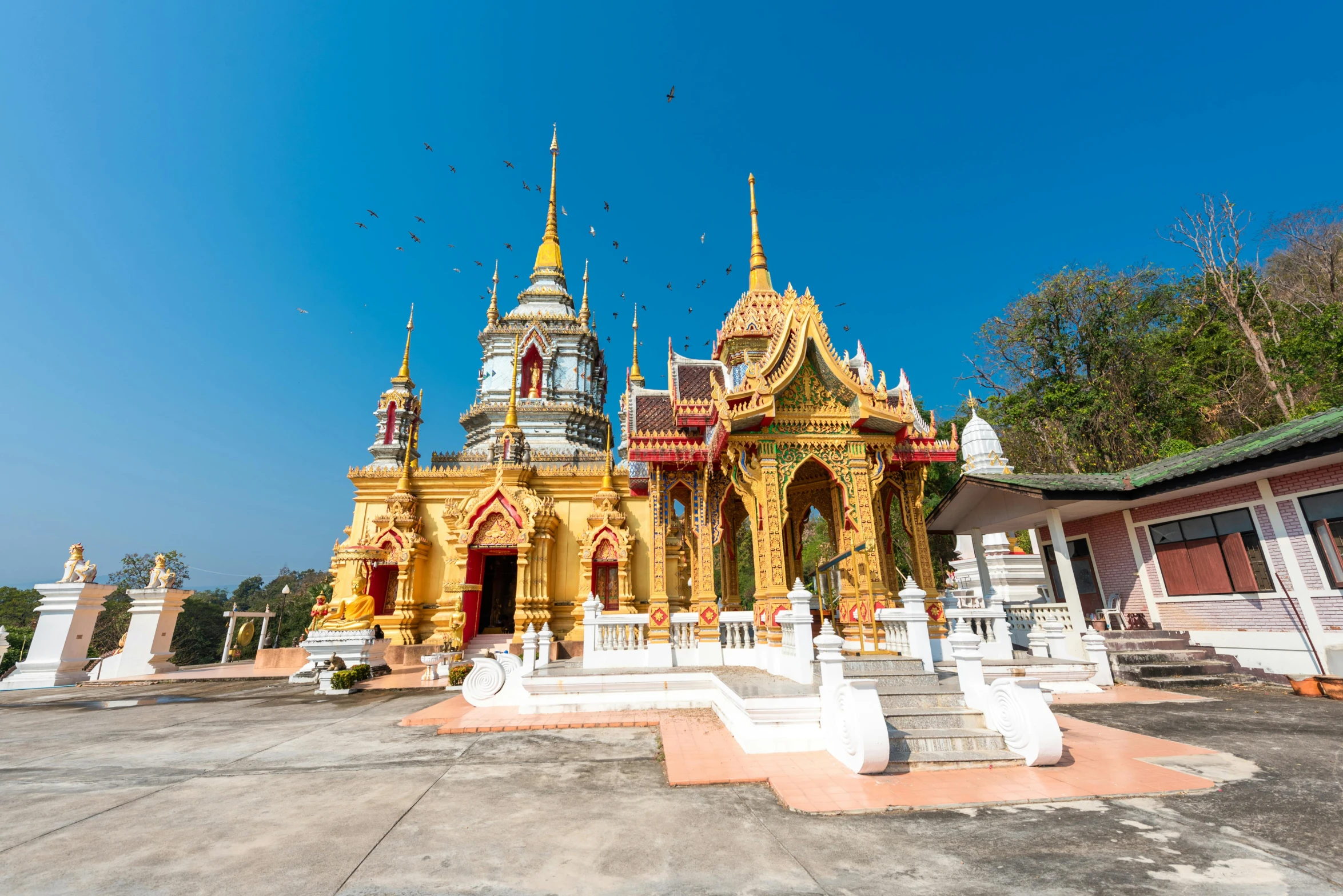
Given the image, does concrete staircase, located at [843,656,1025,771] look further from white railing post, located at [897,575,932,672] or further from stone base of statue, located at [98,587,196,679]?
stone base of statue, located at [98,587,196,679]

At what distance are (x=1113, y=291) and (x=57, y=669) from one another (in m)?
38.2

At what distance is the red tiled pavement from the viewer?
4199 millimetres

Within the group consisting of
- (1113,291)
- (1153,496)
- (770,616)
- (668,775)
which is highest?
(1113,291)

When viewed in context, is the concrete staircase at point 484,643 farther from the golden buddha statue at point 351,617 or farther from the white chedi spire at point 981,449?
the white chedi spire at point 981,449

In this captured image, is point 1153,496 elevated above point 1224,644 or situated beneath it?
elevated above

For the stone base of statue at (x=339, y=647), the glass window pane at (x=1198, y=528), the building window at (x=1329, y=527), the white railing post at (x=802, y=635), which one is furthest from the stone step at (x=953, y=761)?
the stone base of statue at (x=339, y=647)

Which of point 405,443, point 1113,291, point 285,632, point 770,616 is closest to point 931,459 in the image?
point 770,616

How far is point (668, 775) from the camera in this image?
4.98 metres

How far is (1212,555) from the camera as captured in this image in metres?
10.7

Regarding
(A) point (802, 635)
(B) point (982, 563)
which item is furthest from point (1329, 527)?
(A) point (802, 635)

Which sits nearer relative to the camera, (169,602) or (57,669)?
(57,669)

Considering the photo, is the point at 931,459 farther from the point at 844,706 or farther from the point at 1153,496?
the point at 844,706

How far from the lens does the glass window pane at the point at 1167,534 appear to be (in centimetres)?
1146

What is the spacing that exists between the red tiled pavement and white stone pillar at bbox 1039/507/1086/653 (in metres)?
5.31
